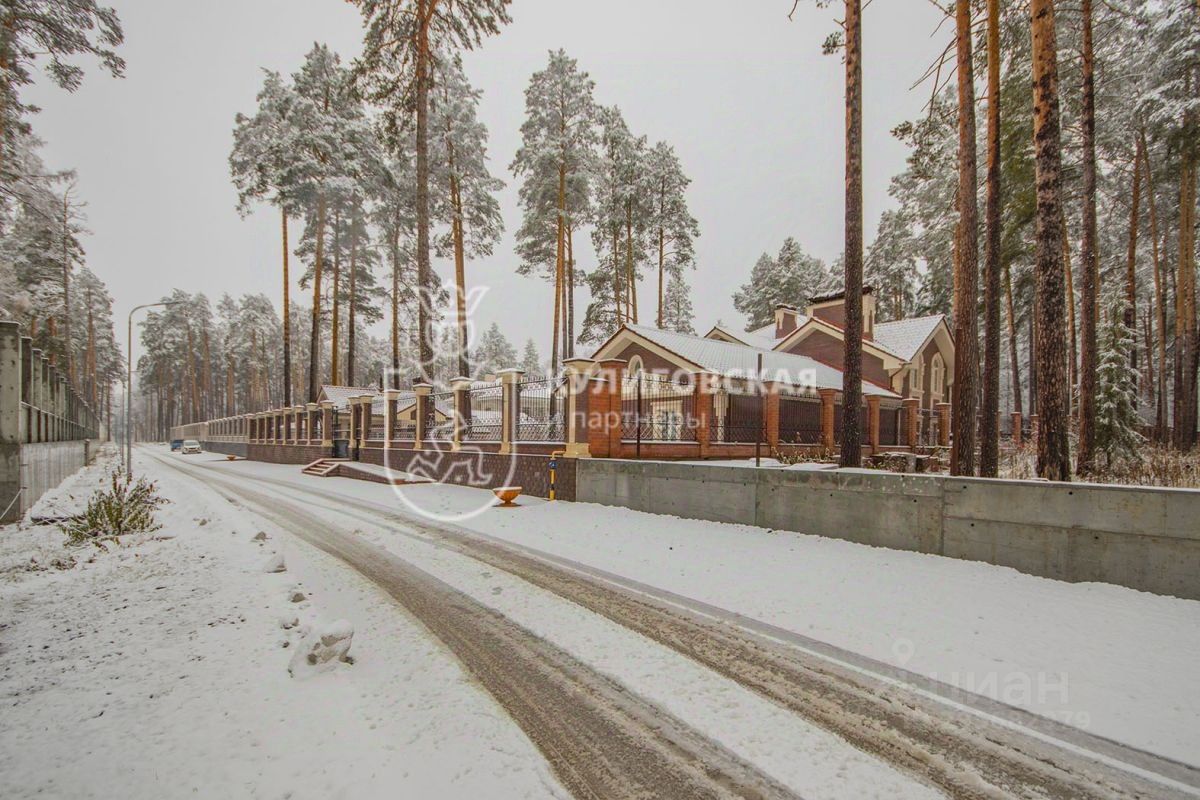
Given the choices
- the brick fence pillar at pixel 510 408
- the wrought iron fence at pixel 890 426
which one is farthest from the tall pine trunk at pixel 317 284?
the wrought iron fence at pixel 890 426

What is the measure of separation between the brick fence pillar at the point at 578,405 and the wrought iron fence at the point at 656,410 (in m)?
1.00

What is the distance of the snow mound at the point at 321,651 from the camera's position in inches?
140

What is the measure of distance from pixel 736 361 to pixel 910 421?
8.24m

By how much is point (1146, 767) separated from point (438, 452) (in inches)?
642

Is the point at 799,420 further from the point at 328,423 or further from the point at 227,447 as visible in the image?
the point at 227,447

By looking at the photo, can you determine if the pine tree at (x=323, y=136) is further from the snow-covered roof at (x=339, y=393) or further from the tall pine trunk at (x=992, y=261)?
the tall pine trunk at (x=992, y=261)

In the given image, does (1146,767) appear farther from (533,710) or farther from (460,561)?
(460,561)

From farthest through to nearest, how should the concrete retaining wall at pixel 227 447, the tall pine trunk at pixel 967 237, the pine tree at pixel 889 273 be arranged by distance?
the pine tree at pixel 889 273 < the concrete retaining wall at pixel 227 447 < the tall pine trunk at pixel 967 237

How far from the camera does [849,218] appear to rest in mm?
10148

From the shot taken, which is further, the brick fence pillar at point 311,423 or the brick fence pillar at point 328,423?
the brick fence pillar at point 311,423

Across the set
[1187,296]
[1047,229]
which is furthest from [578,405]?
[1187,296]

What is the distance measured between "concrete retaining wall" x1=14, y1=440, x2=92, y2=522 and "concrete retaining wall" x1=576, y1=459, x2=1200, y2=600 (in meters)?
11.9

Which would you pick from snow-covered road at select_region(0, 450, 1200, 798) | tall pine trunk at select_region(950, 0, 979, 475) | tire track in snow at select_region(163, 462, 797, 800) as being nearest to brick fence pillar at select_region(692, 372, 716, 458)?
tall pine trunk at select_region(950, 0, 979, 475)

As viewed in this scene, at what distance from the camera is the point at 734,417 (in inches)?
647
